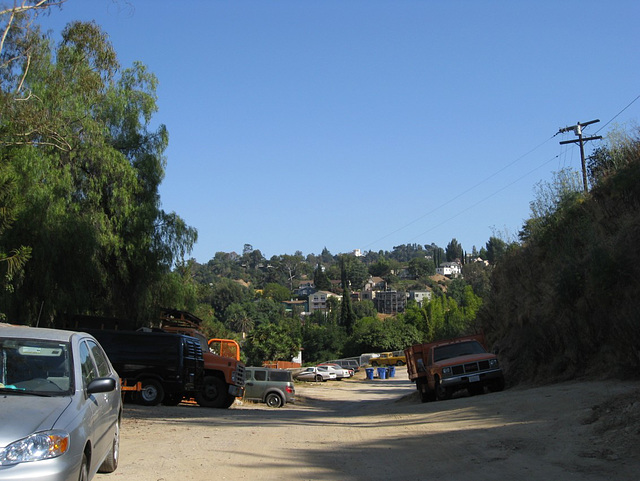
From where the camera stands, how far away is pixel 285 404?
28.8 meters

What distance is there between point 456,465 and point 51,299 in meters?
19.0

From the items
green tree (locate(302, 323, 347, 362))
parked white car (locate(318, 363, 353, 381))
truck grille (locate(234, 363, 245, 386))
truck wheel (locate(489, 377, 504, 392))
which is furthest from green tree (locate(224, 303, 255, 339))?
truck wheel (locate(489, 377, 504, 392))

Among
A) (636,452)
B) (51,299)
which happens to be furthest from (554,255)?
(51,299)

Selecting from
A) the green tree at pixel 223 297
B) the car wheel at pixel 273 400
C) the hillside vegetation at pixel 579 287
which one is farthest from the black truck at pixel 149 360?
the green tree at pixel 223 297

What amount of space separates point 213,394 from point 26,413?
16.6 metres

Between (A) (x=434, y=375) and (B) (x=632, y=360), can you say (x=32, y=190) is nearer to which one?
(A) (x=434, y=375)

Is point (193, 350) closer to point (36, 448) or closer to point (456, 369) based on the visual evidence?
point (456, 369)

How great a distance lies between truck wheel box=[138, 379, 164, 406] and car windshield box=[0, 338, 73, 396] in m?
13.3

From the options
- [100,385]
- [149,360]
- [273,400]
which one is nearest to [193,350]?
[149,360]

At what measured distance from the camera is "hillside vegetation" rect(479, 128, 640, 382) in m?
16.2

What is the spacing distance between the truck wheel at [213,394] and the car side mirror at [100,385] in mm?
15479

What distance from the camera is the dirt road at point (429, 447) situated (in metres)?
7.35

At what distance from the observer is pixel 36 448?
4.79 m

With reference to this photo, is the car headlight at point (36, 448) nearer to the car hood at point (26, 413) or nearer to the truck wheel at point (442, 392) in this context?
the car hood at point (26, 413)
